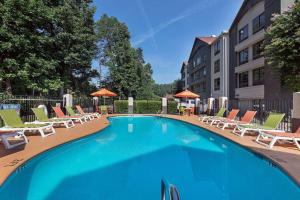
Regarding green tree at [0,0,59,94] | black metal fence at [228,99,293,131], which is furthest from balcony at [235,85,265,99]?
green tree at [0,0,59,94]

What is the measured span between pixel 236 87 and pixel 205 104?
7763 mm

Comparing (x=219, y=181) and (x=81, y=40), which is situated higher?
(x=81, y=40)

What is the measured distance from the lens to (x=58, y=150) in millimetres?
8125

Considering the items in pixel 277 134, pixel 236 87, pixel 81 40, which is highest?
pixel 81 40

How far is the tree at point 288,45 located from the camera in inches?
573

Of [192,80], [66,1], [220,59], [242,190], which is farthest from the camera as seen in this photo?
[192,80]

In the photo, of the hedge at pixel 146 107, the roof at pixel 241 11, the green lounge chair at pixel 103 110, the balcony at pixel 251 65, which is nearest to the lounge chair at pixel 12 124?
the green lounge chair at pixel 103 110

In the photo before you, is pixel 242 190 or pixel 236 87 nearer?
pixel 242 190

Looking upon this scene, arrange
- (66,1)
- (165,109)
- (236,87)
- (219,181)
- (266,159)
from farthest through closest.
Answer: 1. (236,87)
2. (165,109)
3. (66,1)
4. (266,159)
5. (219,181)

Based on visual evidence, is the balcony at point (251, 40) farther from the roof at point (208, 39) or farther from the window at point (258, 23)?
the roof at point (208, 39)

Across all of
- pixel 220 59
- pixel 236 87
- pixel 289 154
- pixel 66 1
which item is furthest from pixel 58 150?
pixel 220 59

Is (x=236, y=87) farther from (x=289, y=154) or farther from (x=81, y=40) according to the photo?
(x=289, y=154)

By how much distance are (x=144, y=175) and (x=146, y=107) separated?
811 inches

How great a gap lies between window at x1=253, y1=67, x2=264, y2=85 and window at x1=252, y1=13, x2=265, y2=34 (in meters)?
3.93
